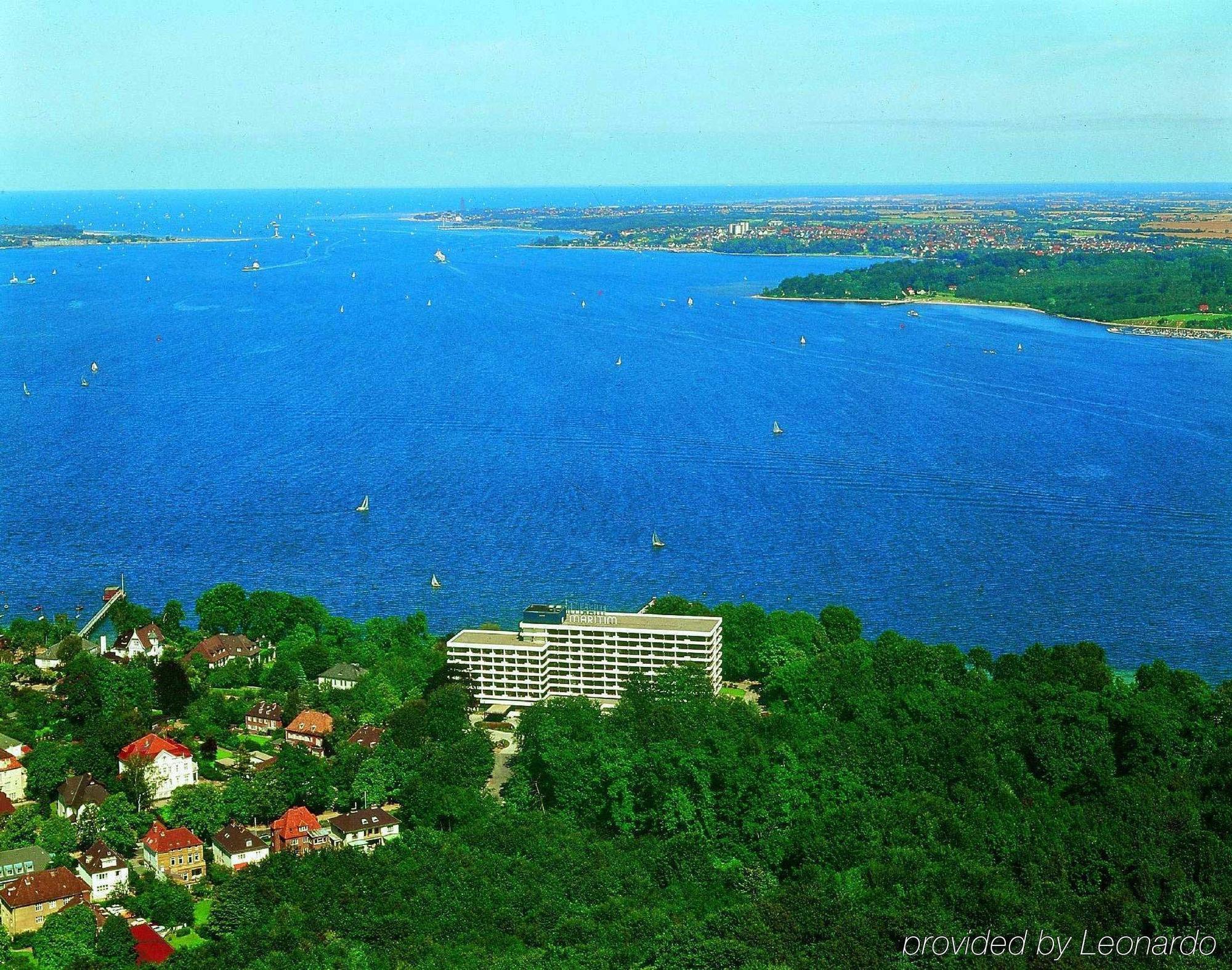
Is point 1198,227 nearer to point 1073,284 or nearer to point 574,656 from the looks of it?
point 1073,284

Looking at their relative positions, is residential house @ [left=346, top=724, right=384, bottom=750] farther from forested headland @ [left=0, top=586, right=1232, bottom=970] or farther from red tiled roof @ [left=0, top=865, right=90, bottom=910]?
red tiled roof @ [left=0, top=865, right=90, bottom=910]

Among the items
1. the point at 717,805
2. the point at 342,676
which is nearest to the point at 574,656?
the point at 342,676

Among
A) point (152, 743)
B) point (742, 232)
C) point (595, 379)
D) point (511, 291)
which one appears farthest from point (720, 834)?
point (742, 232)

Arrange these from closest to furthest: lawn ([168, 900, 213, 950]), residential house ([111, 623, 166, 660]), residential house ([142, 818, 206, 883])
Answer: lawn ([168, 900, 213, 950]), residential house ([142, 818, 206, 883]), residential house ([111, 623, 166, 660])

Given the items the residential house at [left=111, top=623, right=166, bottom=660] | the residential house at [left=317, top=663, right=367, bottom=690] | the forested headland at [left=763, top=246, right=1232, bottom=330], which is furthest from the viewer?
the forested headland at [left=763, top=246, right=1232, bottom=330]

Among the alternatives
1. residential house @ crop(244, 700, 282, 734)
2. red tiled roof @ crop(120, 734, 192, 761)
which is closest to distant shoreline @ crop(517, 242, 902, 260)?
residential house @ crop(244, 700, 282, 734)

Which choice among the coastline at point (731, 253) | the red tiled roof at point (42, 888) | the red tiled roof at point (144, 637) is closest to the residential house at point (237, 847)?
the red tiled roof at point (42, 888)
